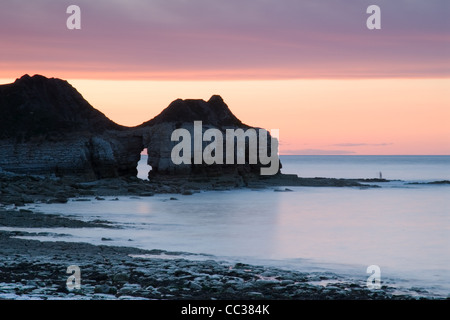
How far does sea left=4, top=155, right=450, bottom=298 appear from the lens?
72.9ft

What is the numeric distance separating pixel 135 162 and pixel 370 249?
4864 cm

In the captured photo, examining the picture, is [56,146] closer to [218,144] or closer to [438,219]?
[218,144]

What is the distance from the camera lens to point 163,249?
24438 millimetres

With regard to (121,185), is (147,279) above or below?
below

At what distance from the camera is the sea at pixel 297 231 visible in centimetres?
2223

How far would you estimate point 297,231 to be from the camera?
112ft

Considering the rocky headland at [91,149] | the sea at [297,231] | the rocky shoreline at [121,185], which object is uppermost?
the rocky headland at [91,149]

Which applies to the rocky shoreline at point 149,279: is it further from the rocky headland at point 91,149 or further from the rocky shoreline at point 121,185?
the rocky headland at point 91,149

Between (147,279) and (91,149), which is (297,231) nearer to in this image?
(147,279)

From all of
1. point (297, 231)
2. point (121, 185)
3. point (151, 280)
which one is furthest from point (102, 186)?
point (151, 280)

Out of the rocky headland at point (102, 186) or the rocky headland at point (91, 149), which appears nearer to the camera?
the rocky headland at point (102, 186)

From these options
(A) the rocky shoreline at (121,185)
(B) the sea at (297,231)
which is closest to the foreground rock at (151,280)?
(B) the sea at (297,231)
